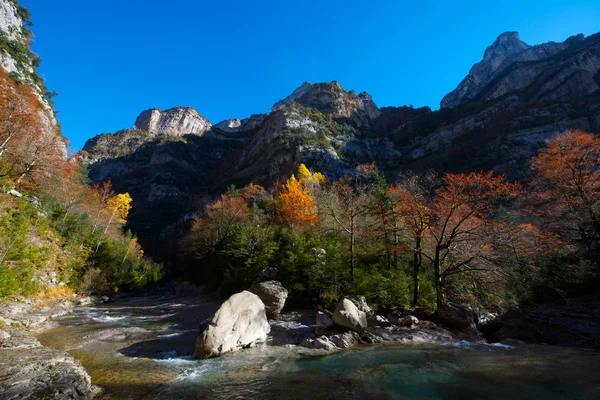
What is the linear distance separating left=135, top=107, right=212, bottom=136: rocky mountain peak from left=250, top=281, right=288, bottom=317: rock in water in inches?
6825

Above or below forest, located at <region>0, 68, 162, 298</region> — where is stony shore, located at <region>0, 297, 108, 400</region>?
below

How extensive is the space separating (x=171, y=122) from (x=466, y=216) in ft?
627

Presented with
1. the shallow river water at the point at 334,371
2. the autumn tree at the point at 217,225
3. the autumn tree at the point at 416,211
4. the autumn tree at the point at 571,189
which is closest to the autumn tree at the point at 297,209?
the autumn tree at the point at 217,225

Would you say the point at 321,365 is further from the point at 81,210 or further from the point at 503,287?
the point at 81,210

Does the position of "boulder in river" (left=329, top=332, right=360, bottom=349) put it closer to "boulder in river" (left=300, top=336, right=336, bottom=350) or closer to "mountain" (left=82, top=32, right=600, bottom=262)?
"boulder in river" (left=300, top=336, right=336, bottom=350)

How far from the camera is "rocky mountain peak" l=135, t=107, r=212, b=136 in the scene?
17238 centimetres

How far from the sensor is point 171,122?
174 metres

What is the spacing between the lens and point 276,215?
40.2 meters

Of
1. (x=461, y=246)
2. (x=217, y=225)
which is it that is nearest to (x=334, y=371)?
(x=461, y=246)

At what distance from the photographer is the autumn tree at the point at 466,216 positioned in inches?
559

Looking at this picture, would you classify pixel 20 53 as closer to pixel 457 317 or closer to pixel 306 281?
pixel 306 281

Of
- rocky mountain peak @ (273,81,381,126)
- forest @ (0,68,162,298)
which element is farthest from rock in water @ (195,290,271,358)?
rocky mountain peak @ (273,81,381,126)

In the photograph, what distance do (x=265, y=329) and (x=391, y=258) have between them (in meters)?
13.4

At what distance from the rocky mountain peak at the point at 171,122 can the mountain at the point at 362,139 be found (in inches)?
170
